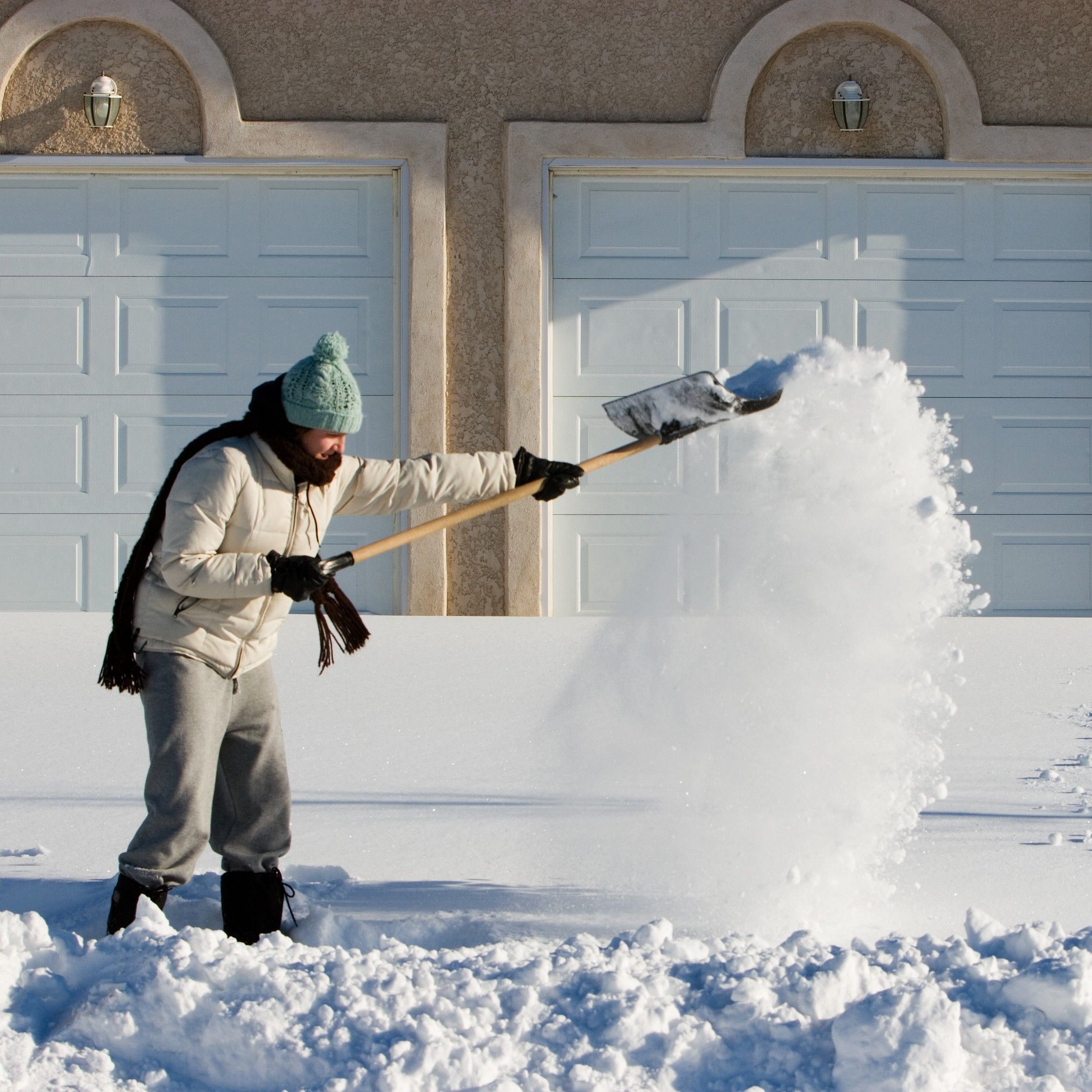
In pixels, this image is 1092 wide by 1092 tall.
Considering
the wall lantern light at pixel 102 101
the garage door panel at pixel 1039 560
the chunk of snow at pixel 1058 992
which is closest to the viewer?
the chunk of snow at pixel 1058 992

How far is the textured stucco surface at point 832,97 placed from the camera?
8.09 m

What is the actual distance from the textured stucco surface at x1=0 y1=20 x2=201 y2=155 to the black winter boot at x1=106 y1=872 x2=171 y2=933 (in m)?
6.02

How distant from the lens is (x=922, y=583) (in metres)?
3.50

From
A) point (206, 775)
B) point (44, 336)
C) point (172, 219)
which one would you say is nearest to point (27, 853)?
point (206, 775)

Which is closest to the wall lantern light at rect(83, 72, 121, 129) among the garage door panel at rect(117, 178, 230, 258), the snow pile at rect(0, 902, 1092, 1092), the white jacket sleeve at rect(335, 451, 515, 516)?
the garage door panel at rect(117, 178, 230, 258)

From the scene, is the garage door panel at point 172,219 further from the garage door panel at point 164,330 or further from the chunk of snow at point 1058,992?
the chunk of snow at point 1058,992

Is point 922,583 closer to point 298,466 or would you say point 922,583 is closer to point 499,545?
point 298,466

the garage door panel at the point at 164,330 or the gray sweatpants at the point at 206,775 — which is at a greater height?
the garage door panel at the point at 164,330

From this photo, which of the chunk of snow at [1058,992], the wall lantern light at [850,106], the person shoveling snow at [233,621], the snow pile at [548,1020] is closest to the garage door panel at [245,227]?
the wall lantern light at [850,106]

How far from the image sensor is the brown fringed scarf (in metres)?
3.04

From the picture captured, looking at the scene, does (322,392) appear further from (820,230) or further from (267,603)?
(820,230)

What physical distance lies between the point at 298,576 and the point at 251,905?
809 mm

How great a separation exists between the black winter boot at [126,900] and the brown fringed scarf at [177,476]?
415 mm

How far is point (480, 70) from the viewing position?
7965 mm
